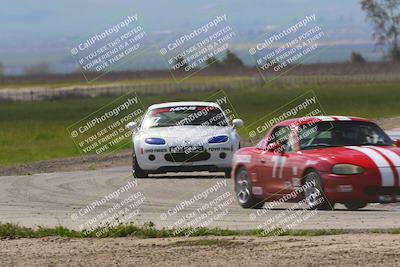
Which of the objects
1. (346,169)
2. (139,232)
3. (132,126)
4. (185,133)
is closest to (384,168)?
(346,169)

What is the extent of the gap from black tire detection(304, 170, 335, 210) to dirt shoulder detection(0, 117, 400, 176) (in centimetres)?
1240

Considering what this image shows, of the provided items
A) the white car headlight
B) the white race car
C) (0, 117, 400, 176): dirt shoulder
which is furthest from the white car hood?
the white car headlight

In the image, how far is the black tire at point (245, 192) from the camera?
17.0 m

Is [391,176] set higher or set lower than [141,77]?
higher

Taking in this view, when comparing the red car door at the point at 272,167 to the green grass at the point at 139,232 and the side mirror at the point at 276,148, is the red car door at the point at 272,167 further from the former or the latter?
the green grass at the point at 139,232

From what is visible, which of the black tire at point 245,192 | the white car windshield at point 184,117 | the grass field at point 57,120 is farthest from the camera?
the grass field at point 57,120

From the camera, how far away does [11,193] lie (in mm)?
20344

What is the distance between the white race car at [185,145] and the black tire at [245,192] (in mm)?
4548

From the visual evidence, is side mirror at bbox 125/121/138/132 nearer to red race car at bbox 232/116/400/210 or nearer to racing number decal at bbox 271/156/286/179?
red race car at bbox 232/116/400/210

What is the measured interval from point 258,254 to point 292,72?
133m

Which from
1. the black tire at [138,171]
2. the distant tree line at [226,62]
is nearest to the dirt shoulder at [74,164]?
the black tire at [138,171]

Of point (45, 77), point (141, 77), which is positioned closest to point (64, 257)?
point (141, 77)

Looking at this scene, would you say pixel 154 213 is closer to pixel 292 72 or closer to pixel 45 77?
pixel 292 72

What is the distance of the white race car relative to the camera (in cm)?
2220
